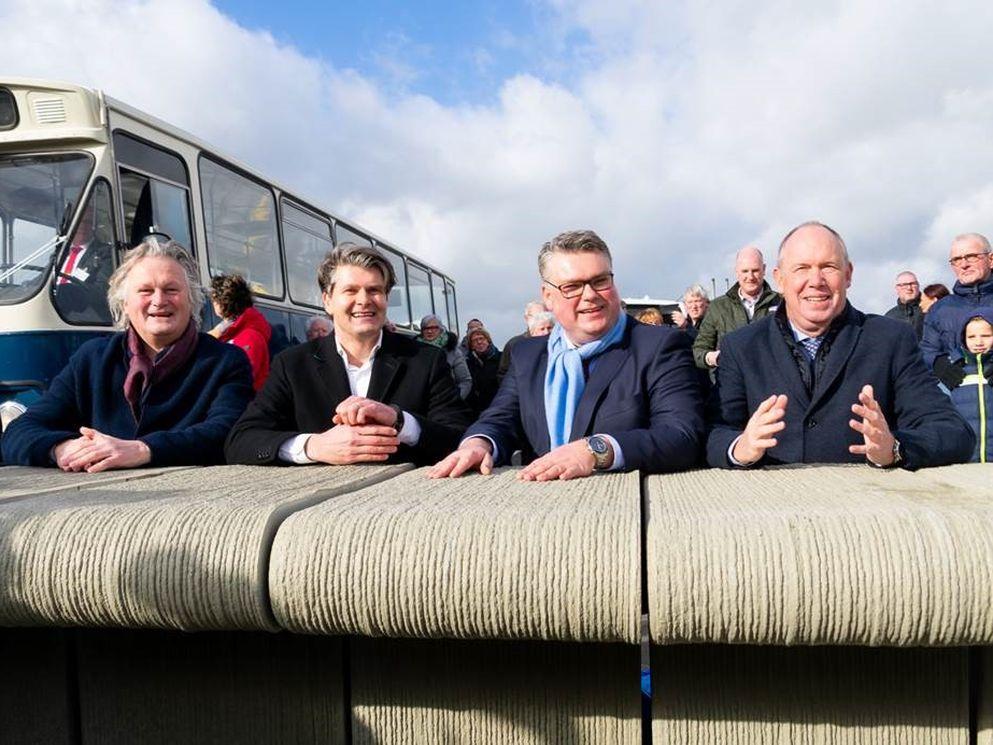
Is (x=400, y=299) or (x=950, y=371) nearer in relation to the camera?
(x=950, y=371)

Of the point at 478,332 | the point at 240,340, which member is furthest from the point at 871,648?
the point at 478,332

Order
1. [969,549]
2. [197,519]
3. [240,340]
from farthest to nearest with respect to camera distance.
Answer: [240,340] < [197,519] < [969,549]

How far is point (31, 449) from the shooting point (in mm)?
2307

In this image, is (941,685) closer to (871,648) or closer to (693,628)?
(871,648)

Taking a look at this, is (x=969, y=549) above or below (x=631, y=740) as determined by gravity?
above

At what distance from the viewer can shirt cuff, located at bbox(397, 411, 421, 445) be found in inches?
93.6

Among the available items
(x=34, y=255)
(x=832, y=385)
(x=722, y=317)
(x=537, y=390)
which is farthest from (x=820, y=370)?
(x=34, y=255)

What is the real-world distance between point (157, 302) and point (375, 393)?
717 millimetres

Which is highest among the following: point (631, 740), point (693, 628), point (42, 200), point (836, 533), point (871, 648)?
point (42, 200)

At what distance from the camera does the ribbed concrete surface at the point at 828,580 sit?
38.8 inches

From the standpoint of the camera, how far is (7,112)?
5.65 meters

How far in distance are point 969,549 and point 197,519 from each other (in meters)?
0.97

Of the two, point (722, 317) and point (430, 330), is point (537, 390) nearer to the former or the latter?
point (722, 317)

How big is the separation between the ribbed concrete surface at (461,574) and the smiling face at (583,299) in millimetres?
1303
